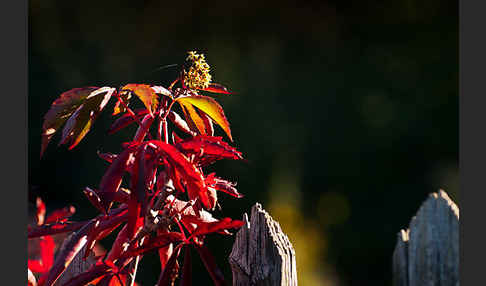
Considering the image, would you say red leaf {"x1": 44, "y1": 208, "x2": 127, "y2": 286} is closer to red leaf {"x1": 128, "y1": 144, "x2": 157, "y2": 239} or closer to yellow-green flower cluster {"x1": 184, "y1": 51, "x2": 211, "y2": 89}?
red leaf {"x1": 128, "y1": 144, "x2": 157, "y2": 239}

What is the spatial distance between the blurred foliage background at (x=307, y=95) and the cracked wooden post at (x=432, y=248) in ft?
3.63

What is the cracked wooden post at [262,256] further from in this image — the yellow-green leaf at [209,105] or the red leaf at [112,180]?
the red leaf at [112,180]

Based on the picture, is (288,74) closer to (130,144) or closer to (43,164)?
(43,164)

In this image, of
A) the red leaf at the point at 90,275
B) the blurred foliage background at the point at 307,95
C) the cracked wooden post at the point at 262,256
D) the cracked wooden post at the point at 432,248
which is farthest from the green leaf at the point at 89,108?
the blurred foliage background at the point at 307,95

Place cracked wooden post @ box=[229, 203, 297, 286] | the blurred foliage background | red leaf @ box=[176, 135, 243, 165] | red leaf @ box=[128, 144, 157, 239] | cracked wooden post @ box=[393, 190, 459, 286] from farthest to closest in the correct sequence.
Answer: the blurred foliage background → cracked wooden post @ box=[393, 190, 459, 286] → cracked wooden post @ box=[229, 203, 297, 286] → red leaf @ box=[176, 135, 243, 165] → red leaf @ box=[128, 144, 157, 239]

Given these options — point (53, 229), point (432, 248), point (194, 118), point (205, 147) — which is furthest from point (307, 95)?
point (53, 229)

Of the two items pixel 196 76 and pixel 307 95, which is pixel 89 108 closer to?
pixel 196 76

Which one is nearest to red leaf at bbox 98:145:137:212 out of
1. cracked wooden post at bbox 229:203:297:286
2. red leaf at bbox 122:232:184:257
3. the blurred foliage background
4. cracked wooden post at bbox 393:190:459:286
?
red leaf at bbox 122:232:184:257

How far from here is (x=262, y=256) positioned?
95 centimetres

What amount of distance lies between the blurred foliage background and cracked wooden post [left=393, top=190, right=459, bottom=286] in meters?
1.11

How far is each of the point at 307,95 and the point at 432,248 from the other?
1.49m

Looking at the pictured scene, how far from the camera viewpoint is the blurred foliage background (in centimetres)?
246

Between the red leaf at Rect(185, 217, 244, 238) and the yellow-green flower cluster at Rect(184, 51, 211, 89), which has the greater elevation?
the yellow-green flower cluster at Rect(184, 51, 211, 89)

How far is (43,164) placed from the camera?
2.66 meters
